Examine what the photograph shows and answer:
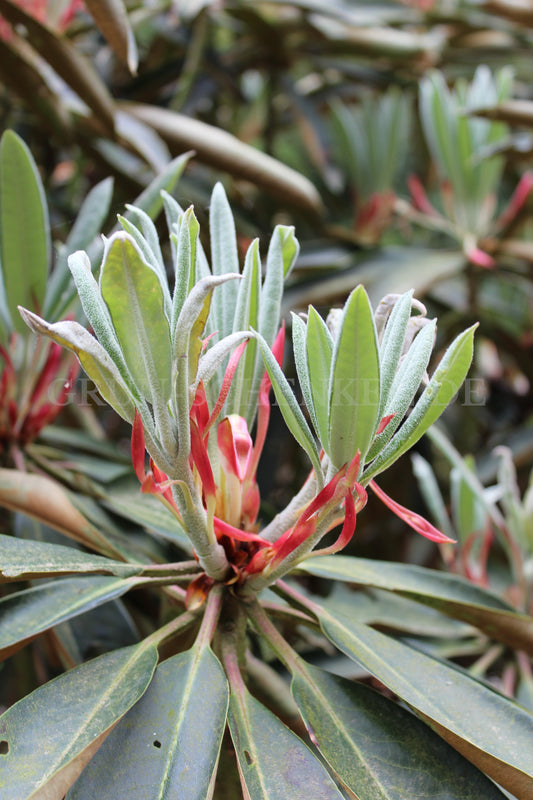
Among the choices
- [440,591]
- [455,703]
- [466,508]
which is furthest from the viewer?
[466,508]

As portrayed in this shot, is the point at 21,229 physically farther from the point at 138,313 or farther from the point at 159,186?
the point at 138,313

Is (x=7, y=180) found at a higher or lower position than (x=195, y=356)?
higher

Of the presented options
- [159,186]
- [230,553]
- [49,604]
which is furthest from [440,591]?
[159,186]

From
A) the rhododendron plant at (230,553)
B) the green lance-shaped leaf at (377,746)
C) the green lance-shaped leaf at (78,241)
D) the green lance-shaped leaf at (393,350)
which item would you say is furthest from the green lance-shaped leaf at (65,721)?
the green lance-shaped leaf at (78,241)

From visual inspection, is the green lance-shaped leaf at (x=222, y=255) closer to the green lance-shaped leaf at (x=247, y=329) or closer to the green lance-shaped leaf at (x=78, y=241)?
the green lance-shaped leaf at (x=247, y=329)

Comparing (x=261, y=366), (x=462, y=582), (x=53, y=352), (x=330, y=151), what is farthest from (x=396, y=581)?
(x=330, y=151)

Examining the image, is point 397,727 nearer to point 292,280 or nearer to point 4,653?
point 4,653

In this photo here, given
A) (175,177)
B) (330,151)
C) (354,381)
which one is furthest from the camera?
(330,151)
